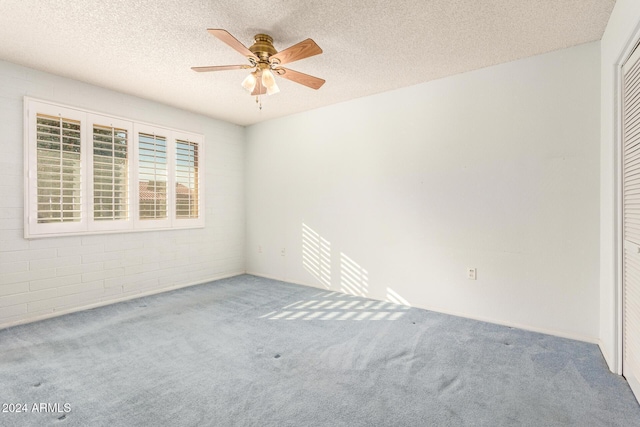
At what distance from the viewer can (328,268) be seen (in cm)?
438

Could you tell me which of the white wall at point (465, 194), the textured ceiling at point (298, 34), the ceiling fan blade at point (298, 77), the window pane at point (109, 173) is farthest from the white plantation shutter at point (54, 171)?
the white wall at point (465, 194)

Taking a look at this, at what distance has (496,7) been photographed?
86.1 inches

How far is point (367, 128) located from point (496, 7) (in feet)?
6.32

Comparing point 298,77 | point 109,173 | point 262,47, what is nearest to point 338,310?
point 298,77

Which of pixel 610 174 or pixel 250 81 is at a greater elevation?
pixel 250 81

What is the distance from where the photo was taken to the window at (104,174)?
10.6 feet

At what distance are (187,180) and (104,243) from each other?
1374mm

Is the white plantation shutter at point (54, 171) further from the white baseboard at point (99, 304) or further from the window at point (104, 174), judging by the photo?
the white baseboard at point (99, 304)

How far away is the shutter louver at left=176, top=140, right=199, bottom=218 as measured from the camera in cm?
451

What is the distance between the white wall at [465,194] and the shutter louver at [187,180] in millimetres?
1442

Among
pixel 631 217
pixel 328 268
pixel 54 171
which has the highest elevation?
pixel 54 171

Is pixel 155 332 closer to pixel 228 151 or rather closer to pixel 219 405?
pixel 219 405

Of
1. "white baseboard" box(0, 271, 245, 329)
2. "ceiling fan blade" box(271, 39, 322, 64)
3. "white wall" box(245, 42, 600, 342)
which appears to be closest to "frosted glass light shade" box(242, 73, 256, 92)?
"ceiling fan blade" box(271, 39, 322, 64)

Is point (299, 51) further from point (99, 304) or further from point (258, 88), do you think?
point (99, 304)
